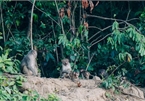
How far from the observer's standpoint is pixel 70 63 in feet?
36.0

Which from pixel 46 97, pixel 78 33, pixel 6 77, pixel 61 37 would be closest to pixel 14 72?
pixel 6 77

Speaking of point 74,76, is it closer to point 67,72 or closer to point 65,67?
point 67,72

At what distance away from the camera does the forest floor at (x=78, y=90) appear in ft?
30.2

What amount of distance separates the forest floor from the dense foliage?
0.89 meters

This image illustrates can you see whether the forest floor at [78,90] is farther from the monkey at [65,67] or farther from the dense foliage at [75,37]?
the dense foliage at [75,37]

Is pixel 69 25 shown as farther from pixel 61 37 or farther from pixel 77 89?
pixel 77 89

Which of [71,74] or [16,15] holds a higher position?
[16,15]

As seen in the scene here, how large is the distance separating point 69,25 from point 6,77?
292 cm

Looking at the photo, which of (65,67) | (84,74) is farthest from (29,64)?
(84,74)

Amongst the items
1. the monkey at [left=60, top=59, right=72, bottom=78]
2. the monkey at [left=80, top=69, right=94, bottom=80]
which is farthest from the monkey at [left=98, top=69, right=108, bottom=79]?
the monkey at [left=60, top=59, right=72, bottom=78]

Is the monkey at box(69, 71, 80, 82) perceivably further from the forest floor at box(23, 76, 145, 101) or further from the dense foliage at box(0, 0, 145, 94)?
the dense foliage at box(0, 0, 145, 94)

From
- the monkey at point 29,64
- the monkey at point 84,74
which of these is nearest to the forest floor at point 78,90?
the monkey at point 84,74

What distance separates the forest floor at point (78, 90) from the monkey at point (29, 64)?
27.2 inches

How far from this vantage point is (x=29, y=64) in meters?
10.3
